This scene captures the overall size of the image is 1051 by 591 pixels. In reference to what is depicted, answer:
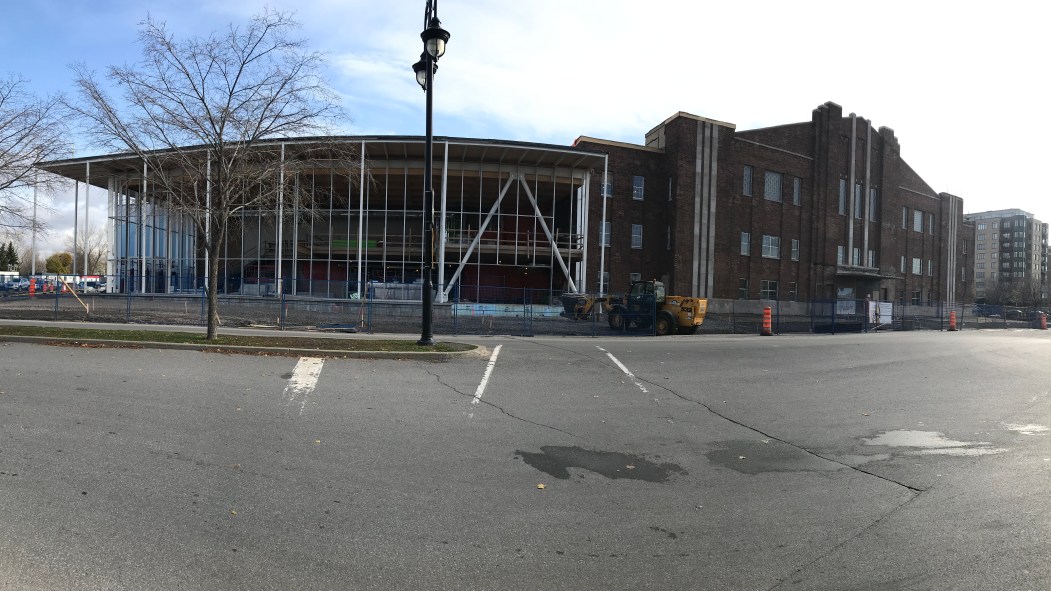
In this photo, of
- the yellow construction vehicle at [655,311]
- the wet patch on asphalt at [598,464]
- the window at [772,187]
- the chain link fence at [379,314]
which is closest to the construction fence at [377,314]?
the chain link fence at [379,314]

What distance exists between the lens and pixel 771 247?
156 feet

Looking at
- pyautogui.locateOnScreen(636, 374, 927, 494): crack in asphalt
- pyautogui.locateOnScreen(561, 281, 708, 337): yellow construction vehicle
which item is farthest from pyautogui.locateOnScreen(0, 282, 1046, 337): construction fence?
pyautogui.locateOnScreen(636, 374, 927, 494): crack in asphalt

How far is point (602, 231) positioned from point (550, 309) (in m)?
14.8

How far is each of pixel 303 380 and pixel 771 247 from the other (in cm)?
4507

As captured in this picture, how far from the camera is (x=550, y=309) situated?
2767 cm

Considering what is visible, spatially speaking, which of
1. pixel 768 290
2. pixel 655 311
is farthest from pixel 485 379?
pixel 768 290

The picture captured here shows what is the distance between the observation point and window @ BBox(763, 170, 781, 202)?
155 feet

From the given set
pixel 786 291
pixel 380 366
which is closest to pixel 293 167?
pixel 380 366

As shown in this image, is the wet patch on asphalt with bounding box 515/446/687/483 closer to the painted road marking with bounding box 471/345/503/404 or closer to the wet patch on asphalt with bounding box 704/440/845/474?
the wet patch on asphalt with bounding box 704/440/845/474

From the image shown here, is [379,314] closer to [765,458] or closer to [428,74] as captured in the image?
[428,74]

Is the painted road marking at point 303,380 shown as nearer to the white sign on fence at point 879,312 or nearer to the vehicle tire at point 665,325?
the vehicle tire at point 665,325

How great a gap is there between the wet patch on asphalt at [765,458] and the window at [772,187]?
44.4 meters

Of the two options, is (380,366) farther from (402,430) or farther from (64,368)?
(64,368)

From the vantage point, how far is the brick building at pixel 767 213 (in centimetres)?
4250
